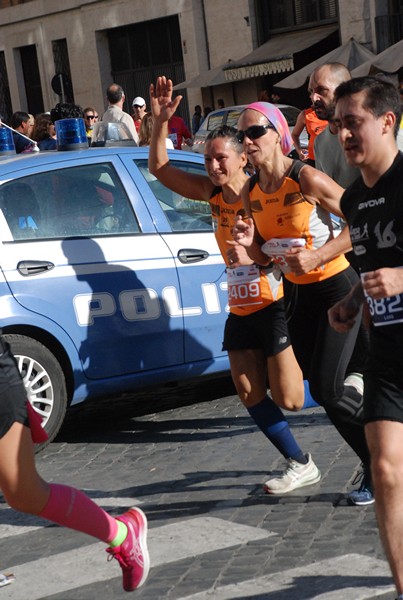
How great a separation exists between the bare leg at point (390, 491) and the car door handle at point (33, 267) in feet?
11.5

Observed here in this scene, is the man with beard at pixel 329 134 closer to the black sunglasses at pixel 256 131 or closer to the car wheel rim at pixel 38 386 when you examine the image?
the black sunglasses at pixel 256 131

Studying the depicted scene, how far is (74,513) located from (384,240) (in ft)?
4.98

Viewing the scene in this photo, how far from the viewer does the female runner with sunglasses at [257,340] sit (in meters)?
6.00

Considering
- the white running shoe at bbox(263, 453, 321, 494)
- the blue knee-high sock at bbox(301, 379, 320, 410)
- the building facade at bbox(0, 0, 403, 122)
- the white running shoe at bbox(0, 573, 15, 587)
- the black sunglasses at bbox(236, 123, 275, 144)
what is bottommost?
the blue knee-high sock at bbox(301, 379, 320, 410)

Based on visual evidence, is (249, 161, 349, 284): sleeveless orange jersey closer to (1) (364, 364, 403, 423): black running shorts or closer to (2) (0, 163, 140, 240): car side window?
(1) (364, 364, 403, 423): black running shorts

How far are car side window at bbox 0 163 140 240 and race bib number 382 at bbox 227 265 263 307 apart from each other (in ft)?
4.95

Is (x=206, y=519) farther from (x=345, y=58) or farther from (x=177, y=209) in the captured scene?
(x=345, y=58)

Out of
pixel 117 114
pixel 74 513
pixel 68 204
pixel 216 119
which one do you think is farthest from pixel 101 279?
pixel 216 119

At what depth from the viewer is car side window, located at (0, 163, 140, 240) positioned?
7.24 meters

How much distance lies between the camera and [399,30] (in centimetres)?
3103

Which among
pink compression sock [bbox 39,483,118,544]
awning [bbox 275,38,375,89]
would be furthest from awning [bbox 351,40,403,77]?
pink compression sock [bbox 39,483,118,544]

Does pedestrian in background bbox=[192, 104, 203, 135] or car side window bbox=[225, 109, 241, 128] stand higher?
car side window bbox=[225, 109, 241, 128]

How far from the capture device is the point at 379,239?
4094mm

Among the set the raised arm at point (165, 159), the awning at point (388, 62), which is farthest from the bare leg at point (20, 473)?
the awning at point (388, 62)
